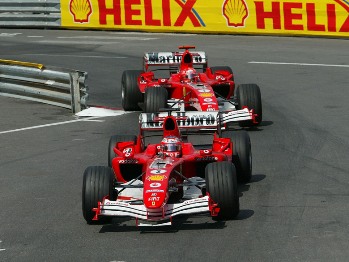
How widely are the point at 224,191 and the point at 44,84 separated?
11.8 metres

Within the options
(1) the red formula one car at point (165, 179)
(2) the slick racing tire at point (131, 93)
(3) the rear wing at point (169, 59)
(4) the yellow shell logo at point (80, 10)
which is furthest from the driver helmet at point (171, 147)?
(4) the yellow shell logo at point (80, 10)

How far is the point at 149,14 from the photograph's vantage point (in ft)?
113

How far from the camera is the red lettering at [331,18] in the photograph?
30.7 metres

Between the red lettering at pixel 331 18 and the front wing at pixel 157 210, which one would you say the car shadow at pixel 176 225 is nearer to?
the front wing at pixel 157 210

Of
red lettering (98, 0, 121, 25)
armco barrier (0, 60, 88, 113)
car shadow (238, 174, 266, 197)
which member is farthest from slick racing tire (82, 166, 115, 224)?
red lettering (98, 0, 121, 25)

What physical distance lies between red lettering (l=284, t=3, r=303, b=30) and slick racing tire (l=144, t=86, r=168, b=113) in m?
13.7

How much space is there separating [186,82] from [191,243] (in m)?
9.04

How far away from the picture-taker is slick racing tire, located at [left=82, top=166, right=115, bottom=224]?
36.9ft

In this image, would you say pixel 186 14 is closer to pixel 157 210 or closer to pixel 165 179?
pixel 165 179

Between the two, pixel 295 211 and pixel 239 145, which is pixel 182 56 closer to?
pixel 239 145

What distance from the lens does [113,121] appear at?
19719 mm

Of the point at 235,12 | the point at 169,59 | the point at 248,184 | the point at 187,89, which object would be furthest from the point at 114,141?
the point at 235,12

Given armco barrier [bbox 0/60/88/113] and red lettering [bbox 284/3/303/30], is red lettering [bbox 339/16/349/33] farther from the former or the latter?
armco barrier [bbox 0/60/88/113]

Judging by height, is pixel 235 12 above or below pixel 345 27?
above
